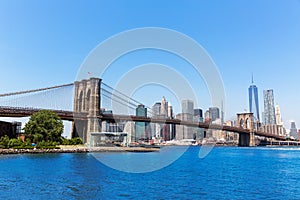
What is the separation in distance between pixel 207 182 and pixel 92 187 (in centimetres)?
960

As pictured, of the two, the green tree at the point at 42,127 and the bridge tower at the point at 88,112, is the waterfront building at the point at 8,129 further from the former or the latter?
the bridge tower at the point at 88,112

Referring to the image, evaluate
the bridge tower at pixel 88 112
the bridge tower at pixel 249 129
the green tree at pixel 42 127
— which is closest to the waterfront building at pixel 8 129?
→ the green tree at pixel 42 127

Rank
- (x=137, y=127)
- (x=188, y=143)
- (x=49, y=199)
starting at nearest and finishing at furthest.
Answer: (x=49, y=199) → (x=137, y=127) → (x=188, y=143)

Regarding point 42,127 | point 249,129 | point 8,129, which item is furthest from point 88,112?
point 249,129

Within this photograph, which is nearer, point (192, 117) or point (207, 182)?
point (207, 182)

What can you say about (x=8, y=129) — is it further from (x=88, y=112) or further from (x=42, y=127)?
(x=88, y=112)

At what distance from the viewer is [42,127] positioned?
217 ft

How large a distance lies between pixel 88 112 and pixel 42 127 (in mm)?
18952

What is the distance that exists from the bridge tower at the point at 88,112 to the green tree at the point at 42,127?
1119 cm

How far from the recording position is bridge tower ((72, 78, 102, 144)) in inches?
3172

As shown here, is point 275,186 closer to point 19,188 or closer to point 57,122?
point 19,188

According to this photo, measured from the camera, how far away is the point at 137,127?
11812 centimetres

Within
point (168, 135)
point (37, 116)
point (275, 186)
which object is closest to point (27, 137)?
point (37, 116)

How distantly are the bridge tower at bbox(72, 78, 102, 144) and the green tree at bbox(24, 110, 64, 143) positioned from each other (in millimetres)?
11192
